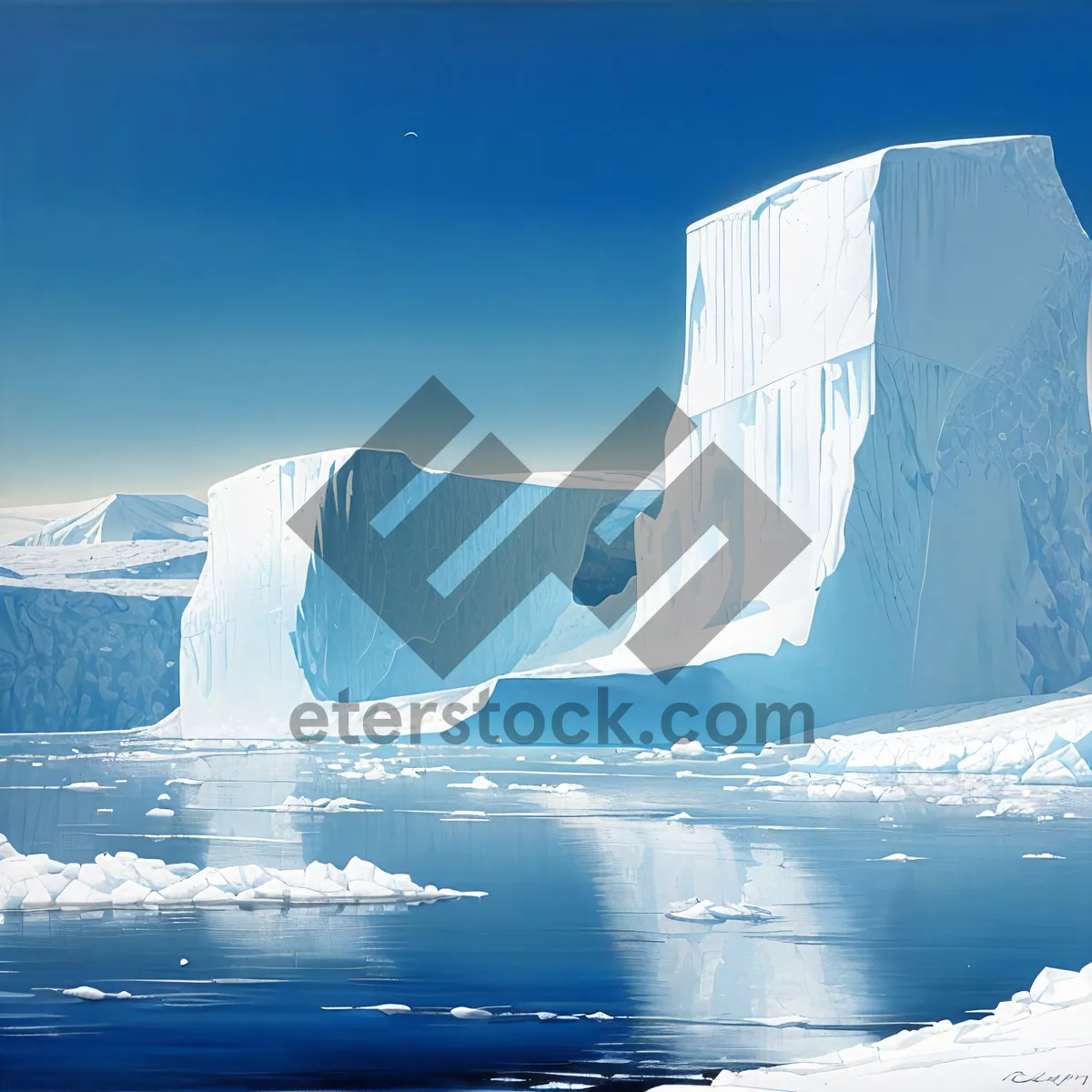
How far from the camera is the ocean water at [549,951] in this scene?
4066mm

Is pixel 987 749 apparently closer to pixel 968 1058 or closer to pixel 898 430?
pixel 898 430

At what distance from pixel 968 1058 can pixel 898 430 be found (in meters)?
5.20

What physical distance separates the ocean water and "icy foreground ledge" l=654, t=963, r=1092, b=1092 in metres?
0.18

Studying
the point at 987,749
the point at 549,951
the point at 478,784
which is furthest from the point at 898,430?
the point at 549,951

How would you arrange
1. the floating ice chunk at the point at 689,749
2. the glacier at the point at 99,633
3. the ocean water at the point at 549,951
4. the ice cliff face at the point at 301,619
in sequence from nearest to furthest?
the ocean water at the point at 549,951, the floating ice chunk at the point at 689,749, the ice cliff face at the point at 301,619, the glacier at the point at 99,633

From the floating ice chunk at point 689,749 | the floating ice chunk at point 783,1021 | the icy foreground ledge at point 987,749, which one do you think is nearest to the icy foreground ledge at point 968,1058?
the floating ice chunk at point 783,1021

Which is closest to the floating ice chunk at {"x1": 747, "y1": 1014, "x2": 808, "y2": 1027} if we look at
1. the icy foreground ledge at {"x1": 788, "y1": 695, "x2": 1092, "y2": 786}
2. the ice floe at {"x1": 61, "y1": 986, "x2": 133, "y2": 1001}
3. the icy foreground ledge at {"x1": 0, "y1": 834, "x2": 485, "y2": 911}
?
the icy foreground ledge at {"x1": 0, "y1": 834, "x2": 485, "y2": 911}

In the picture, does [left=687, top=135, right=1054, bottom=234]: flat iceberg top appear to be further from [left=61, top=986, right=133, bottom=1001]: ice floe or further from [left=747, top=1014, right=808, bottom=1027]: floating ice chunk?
[left=61, top=986, right=133, bottom=1001]: ice floe

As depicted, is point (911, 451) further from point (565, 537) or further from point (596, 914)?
point (565, 537)

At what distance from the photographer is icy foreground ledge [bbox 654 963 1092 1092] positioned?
378 cm

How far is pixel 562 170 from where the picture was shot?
5898 mm

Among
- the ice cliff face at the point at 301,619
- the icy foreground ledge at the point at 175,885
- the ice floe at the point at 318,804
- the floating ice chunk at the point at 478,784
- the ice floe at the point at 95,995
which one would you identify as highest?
the ice cliff face at the point at 301,619

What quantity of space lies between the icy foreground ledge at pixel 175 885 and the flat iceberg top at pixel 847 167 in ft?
10.8
